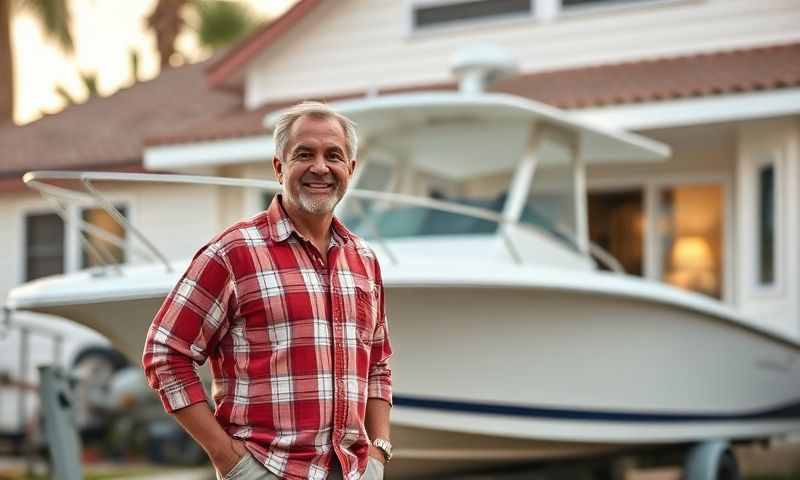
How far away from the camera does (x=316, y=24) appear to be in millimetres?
11664

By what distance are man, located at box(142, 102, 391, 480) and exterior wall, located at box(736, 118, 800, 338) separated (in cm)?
627

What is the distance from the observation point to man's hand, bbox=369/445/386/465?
2865mm

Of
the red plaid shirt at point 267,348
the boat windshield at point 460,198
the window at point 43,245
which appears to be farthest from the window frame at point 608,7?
the red plaid shirt at point 267,348

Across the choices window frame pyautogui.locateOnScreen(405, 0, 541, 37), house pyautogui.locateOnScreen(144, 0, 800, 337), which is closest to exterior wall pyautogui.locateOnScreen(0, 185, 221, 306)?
house pyautogui.locateOnScreen(144, 0, 800, 337)

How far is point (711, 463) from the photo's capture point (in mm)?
6703

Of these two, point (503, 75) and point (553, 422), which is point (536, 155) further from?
point (553, 422)

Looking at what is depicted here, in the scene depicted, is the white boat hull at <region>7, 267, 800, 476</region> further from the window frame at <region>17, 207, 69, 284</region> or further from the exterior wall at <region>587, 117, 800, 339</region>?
the window frame at <region>17, 207, 69, 284</region>

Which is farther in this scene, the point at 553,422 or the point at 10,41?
the point at 10,41

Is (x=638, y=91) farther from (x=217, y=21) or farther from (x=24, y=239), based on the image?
(x=217, y=21)

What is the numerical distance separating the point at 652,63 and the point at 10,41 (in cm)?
1327

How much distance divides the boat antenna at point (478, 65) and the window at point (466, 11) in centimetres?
343

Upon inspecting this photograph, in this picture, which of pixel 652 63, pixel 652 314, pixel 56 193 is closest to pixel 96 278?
pixel 56 193

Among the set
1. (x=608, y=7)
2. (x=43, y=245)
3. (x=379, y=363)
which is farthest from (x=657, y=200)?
(x=379, y=363)

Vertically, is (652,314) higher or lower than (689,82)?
lower
